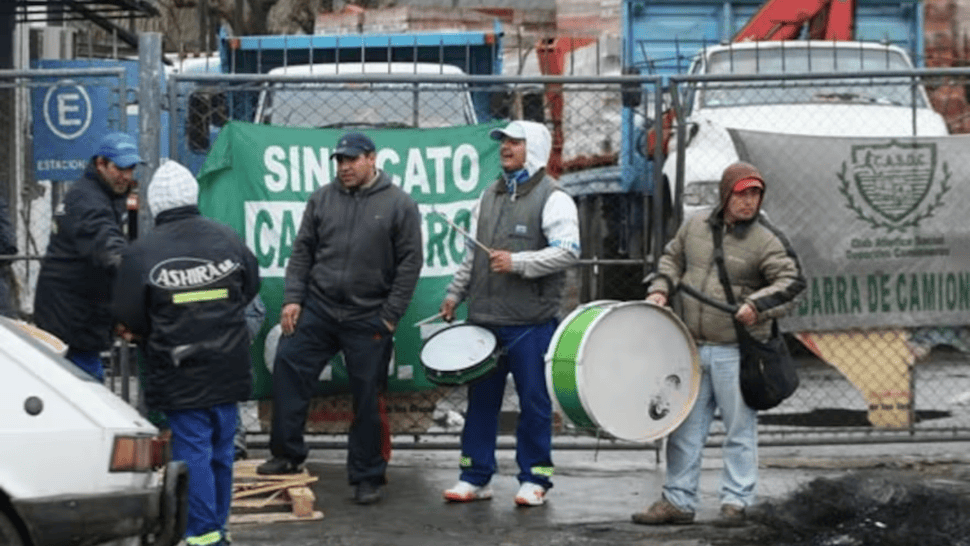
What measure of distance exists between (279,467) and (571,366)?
73.3 inches

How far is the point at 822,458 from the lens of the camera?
1125cm

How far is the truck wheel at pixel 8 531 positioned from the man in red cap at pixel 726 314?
3536 millimetres

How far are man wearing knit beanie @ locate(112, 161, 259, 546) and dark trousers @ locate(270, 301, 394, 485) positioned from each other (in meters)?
1.64

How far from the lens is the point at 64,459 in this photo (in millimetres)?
6781

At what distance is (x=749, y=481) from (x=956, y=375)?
4975mm

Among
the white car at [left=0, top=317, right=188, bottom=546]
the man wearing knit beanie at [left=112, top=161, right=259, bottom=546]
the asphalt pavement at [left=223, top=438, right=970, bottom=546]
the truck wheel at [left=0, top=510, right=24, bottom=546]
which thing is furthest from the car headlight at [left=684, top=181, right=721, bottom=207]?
the truck wheel at [left=0, top=510, right=24, bottom=546]

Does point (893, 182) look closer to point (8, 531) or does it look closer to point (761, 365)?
point (761, 365)

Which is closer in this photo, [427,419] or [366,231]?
[366,231]

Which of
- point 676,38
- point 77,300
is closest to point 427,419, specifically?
point 77,300

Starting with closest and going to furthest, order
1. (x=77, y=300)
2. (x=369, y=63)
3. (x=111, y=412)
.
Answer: (x=111, y=412) < (x=77, y=300) < (x=369, y=63)

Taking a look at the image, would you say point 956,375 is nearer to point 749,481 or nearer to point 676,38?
point 749,481

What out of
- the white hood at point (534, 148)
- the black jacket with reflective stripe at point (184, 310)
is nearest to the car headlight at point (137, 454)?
the black jacket with reflective stripe at point (184, 310)

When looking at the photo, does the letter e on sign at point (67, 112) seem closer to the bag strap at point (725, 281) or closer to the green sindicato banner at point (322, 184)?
the green sindicato banner at point (322, 184)

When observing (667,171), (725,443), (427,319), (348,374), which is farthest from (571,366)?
(667,171)
